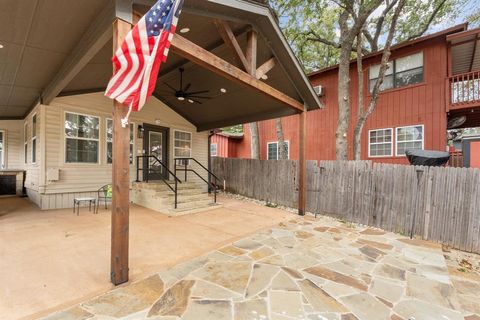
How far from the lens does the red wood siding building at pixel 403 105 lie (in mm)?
8086

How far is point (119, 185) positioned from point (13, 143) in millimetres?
9598

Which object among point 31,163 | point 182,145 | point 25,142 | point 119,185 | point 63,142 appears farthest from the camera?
point 182,145

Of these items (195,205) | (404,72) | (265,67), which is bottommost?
(195,205)

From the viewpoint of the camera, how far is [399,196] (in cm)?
500

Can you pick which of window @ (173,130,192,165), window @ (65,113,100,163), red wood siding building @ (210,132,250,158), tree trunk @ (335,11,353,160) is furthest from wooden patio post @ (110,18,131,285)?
red wood siding building @ (210,132,250,158)

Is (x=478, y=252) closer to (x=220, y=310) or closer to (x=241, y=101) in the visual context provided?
(x=220, y=310)

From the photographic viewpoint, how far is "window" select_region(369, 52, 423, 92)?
28.4 feet

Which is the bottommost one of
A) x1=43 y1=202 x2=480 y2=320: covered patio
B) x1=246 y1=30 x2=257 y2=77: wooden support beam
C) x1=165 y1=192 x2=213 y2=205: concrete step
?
x1=43 y1=202 x2=480 y2=320: covered patio

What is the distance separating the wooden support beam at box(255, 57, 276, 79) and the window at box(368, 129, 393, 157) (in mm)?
6738

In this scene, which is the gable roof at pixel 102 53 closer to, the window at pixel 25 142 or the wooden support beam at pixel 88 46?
the wooden support beam at pixel 88 46

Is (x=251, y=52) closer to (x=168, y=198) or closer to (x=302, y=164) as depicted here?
(x=302, y=164)

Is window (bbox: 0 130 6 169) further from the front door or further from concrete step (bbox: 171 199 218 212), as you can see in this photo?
concrete step (bbox: 171 199 218 212)

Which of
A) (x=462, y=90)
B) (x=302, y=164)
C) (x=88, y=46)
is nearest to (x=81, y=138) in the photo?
(x=88, y=46)

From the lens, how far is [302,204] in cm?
628
